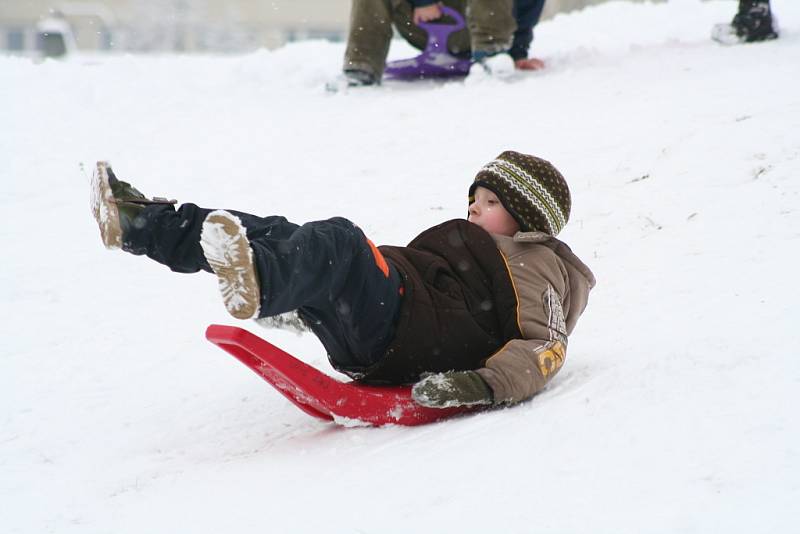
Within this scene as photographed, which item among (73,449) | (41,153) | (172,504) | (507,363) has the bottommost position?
(41,153)

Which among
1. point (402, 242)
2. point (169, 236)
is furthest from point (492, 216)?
point (402, 242)

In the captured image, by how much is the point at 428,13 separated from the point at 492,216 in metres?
4.01

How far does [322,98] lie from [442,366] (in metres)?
4.24

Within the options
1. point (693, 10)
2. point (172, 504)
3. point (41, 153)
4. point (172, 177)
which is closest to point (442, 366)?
point (172, 504)

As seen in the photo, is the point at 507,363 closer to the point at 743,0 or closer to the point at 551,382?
the point at 551,382

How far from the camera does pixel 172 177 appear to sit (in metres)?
4.93

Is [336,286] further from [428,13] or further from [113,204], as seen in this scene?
[428,13]

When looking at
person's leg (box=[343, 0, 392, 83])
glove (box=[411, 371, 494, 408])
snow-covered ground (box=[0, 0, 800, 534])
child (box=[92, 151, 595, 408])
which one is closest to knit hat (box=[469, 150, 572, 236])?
→ child (box=[92, 151, 595, 408])

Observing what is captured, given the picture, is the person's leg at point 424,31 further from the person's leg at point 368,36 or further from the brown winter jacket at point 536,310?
the brown winter jacket at point 536,310

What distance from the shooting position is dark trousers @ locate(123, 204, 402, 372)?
1.91 meters

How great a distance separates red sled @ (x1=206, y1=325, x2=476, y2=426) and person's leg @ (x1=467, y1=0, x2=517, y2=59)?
429cm

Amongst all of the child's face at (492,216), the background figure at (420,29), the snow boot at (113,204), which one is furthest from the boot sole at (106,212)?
the background figure at (420,29)

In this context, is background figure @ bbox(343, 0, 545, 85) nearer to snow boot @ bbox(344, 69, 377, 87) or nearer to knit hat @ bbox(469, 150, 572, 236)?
snow boot @ bbox(344, 69, 377, 87)

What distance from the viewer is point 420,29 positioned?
250 inches
